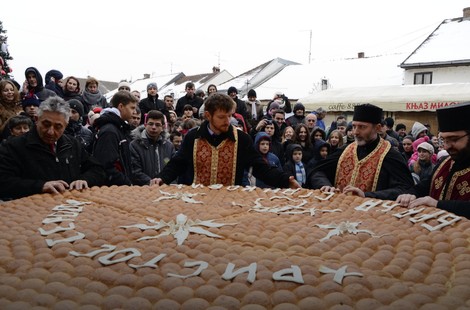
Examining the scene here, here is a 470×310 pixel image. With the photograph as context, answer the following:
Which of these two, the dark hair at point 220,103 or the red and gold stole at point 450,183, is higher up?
the dark hair at point 220,103

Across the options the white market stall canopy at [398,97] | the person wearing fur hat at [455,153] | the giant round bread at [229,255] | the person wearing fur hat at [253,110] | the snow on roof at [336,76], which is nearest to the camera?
the giant round bread at [229,255]

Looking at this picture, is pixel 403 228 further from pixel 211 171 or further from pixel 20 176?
pixel 20 176

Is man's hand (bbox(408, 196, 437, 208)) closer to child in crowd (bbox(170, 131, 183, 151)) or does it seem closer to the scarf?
child in crowd (bbox(170, 131, 183, 151))

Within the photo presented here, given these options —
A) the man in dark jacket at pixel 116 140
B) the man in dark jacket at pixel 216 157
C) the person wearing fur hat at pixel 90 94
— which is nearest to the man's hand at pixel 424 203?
the man in dark jacket at pixel 216 157

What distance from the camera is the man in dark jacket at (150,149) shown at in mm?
4887

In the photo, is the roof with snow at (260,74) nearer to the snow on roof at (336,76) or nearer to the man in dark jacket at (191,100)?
the snow on roof at (336,76)

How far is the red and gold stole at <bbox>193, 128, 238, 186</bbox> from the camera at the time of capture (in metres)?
4.02

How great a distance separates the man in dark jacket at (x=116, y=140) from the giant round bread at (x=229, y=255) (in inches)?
52.0

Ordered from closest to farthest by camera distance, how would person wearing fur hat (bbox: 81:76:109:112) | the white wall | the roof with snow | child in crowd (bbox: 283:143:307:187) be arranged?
child in crowd (bbox: 283:143:307:187) → person wearing fur hat (bbox: 81:76:109:112) → the white wall → the roof with snow

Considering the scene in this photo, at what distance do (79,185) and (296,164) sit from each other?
12.4 feet

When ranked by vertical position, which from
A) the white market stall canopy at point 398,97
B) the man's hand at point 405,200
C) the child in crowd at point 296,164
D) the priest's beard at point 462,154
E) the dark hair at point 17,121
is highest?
the white market stall canopy at point 398,97

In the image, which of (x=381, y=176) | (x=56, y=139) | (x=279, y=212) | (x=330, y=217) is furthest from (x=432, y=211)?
(x=56, y=139)

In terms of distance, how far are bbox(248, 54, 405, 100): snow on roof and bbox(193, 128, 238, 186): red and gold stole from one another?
84.4 ft

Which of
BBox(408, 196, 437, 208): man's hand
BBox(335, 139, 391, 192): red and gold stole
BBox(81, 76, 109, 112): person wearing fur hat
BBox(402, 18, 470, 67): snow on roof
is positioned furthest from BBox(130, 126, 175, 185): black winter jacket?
BBox(402, 18, 470, 67): snow on roof
